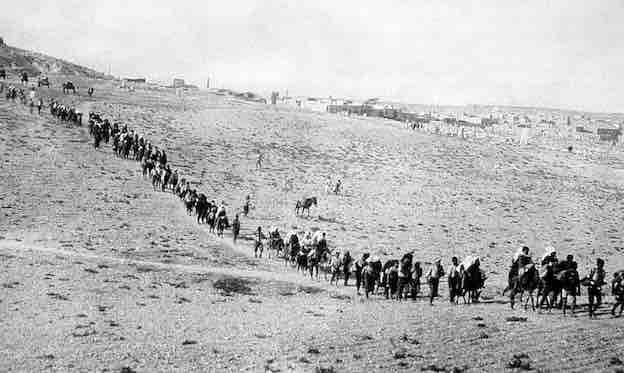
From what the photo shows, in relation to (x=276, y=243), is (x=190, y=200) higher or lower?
higher

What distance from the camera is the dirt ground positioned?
14930mm

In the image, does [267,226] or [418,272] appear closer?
[418,272]

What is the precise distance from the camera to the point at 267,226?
115 ft

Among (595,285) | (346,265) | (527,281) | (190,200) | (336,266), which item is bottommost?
(336,266)

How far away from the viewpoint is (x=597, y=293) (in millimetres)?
18250

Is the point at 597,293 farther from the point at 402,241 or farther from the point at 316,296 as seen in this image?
the point at 402,241

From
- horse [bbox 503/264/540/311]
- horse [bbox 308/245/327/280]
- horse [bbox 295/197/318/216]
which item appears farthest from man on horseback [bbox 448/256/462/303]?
horse [bbox 295/197/318/216]

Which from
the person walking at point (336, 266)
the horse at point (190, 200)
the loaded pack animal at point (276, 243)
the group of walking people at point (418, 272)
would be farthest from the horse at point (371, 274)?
the horse at point (190, 200)

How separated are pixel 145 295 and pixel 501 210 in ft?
107

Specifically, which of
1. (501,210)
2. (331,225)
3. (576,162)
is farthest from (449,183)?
(576,162)

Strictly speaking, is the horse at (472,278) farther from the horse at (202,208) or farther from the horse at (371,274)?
the horse at (202,208)

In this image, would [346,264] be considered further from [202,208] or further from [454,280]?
[202,208]

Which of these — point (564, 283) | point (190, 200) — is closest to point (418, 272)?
point (564, 283)

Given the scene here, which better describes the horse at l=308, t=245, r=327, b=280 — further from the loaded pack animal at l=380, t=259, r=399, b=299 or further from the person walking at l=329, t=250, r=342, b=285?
the loaded pack animal at l=380, t=259, r=399, b=299
